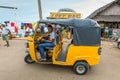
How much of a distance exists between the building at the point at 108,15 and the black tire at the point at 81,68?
62.1 feet

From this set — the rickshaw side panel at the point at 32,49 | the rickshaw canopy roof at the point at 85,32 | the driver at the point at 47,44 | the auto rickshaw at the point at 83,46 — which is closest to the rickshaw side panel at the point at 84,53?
the auto rickshaw at the point at 83,46

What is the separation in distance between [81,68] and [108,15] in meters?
19.9

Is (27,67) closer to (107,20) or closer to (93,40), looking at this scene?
(93,40)

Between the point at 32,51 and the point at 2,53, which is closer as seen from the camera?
the point at 32,51

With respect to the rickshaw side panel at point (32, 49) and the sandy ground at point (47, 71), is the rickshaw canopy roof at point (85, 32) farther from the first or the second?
the rickshaw side panel at point (32, 49)

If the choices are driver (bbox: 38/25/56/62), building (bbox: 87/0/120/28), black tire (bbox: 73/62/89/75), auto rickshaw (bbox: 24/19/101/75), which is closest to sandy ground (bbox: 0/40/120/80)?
black tire (bbox: 73/62/89/75)

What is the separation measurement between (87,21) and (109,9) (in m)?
19.6

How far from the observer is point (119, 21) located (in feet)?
86.2

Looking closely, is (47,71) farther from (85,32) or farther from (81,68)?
(85,32)

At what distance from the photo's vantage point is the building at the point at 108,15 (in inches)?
1069

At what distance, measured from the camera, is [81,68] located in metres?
8.91

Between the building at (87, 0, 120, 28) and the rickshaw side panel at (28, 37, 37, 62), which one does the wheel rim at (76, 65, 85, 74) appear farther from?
the building at (87, 0, 120, 28)

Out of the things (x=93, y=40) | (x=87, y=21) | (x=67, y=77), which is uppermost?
(x=87, y=21)

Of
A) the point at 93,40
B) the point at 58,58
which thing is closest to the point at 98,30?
the point at 93,40
